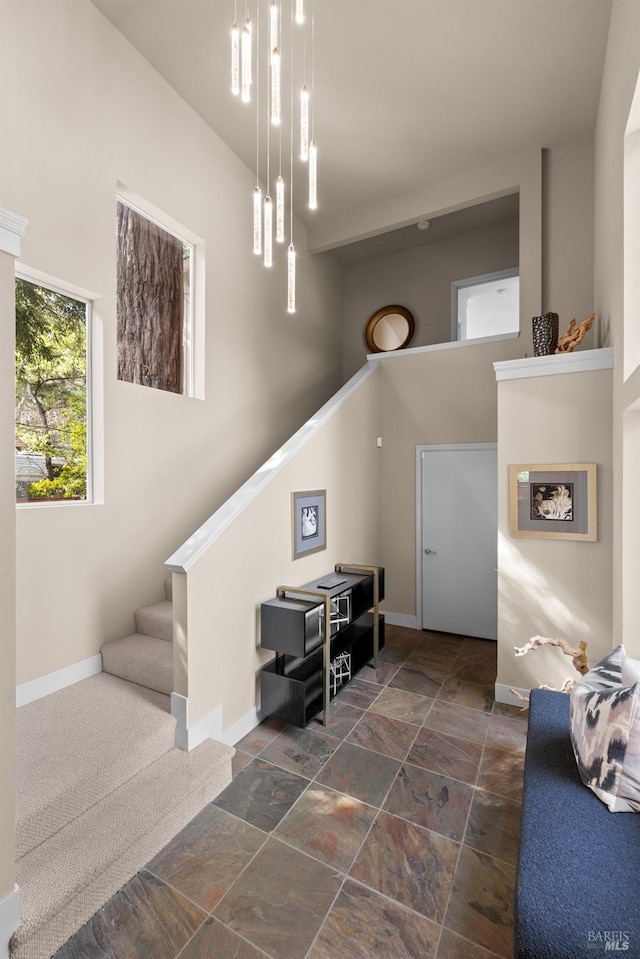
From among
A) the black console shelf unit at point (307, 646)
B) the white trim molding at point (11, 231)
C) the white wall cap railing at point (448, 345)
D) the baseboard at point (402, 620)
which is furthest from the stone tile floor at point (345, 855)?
the white wall cap railing at point (448, 345)

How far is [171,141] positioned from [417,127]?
205 cm

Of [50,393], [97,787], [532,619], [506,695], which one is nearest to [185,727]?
[97,787]

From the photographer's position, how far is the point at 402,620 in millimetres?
4859

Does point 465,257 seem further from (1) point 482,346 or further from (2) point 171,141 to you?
(2) point 171,141

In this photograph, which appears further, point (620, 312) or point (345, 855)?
point (620, 312)

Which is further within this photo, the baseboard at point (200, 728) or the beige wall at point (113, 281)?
the beige wall at point (113, 281)

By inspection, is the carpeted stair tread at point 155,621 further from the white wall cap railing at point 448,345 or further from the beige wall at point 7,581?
the white wall cap railing at point 448,345

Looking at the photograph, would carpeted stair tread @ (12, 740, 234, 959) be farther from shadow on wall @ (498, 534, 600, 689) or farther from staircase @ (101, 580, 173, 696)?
shadow on wall @ (498, 534, 600, 689)

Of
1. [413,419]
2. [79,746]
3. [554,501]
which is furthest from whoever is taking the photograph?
[413,419]

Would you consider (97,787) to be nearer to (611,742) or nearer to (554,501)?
(611,742)

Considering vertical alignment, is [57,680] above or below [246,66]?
below

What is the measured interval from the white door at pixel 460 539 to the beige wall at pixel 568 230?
1477mm

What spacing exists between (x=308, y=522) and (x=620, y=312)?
244 centimetres

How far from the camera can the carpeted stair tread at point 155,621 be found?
9.74 ft
